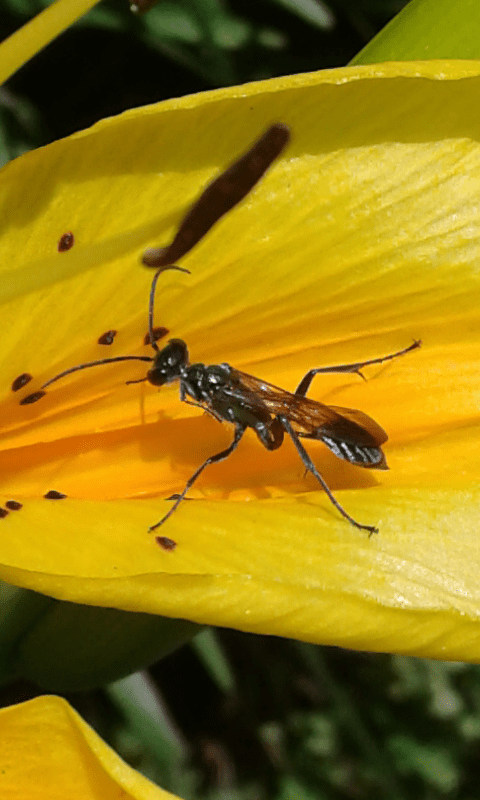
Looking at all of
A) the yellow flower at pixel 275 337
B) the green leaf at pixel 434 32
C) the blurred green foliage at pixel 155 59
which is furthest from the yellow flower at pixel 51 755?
the blurred green foliage at pixel 155 59

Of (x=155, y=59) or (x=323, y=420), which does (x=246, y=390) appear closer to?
(x=323, y=420)

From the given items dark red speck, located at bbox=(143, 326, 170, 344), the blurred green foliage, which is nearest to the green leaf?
dark red speck, located at bbox=(143, 326, 170, 344)

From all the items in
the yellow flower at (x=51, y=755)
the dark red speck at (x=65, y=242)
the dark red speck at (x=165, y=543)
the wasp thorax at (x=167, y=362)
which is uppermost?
the dark red speck at (x=65, y=242)

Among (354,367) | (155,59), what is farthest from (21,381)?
(155,59)

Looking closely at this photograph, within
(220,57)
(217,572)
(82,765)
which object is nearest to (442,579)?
(217,572)

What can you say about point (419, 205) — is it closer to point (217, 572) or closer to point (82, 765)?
point (217, 572)

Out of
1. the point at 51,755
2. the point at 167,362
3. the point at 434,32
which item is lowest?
the point at 51,755

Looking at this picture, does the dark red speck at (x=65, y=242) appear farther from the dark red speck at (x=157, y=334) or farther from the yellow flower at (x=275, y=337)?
the dark red speck at (x=157, y=334)
